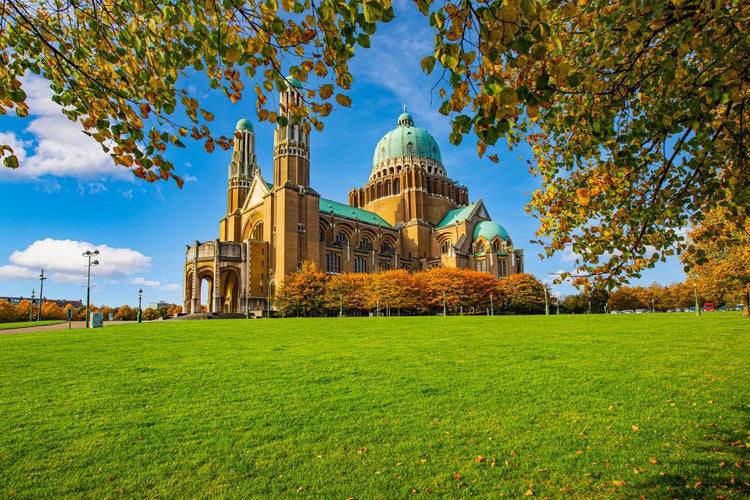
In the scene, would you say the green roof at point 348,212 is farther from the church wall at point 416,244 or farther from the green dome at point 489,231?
the green dome at point 489,231

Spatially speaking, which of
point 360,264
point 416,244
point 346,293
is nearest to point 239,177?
point 360,264

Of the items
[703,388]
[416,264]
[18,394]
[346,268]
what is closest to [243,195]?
[346,268]

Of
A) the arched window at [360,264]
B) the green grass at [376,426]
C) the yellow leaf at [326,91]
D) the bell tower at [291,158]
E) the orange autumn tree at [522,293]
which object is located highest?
the bell tower at [291,158]

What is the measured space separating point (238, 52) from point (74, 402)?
6.12 m

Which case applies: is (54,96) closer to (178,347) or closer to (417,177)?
(178,347)

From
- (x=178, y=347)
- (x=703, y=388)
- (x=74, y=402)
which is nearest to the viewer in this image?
(x=74, y=402)

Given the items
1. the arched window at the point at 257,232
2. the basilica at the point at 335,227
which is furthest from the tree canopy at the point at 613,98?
the arched window at the point at 257,232

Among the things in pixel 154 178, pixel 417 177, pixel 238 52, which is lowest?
pixel 154 178

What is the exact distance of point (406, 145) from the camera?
70688mm

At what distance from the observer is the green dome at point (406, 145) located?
70875 millimetres

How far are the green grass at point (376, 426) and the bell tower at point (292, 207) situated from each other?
36150mm

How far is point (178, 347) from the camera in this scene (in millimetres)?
11828

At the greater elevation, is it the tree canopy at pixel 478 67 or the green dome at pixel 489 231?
the green dome at pixel 489 231

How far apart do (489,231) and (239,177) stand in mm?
38376
